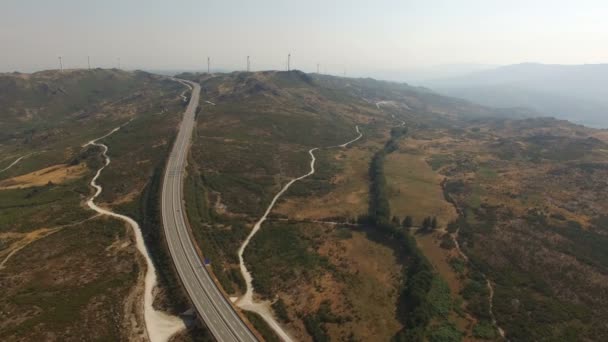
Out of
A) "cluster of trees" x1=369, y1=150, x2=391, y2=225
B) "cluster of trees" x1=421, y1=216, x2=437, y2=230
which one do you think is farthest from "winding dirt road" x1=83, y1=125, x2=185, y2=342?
"cluster of trees" x1=421, y1=216, x2=437, y2=230

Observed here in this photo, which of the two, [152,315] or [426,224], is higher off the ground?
[426,224]

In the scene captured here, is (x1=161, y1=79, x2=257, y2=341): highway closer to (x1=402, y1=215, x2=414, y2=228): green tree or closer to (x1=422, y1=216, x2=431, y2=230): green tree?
(x1=402, y1=215, x2=414, y2=228): green tree

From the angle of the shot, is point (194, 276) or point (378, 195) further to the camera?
point (378, 195)

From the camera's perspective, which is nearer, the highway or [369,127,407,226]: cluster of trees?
the highway

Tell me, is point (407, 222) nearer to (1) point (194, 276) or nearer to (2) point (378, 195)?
(2) point (378, 195)

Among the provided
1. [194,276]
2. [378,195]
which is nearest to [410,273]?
[378,195]

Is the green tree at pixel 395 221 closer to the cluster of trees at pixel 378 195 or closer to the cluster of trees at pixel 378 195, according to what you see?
the cluster of trees at pixel 378 195

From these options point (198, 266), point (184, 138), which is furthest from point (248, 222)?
point (184, 138)

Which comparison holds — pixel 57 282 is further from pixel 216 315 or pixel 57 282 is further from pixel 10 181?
pixel 10 181

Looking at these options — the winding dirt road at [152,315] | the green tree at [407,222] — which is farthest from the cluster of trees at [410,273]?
the winding dirt road at [152,315]
